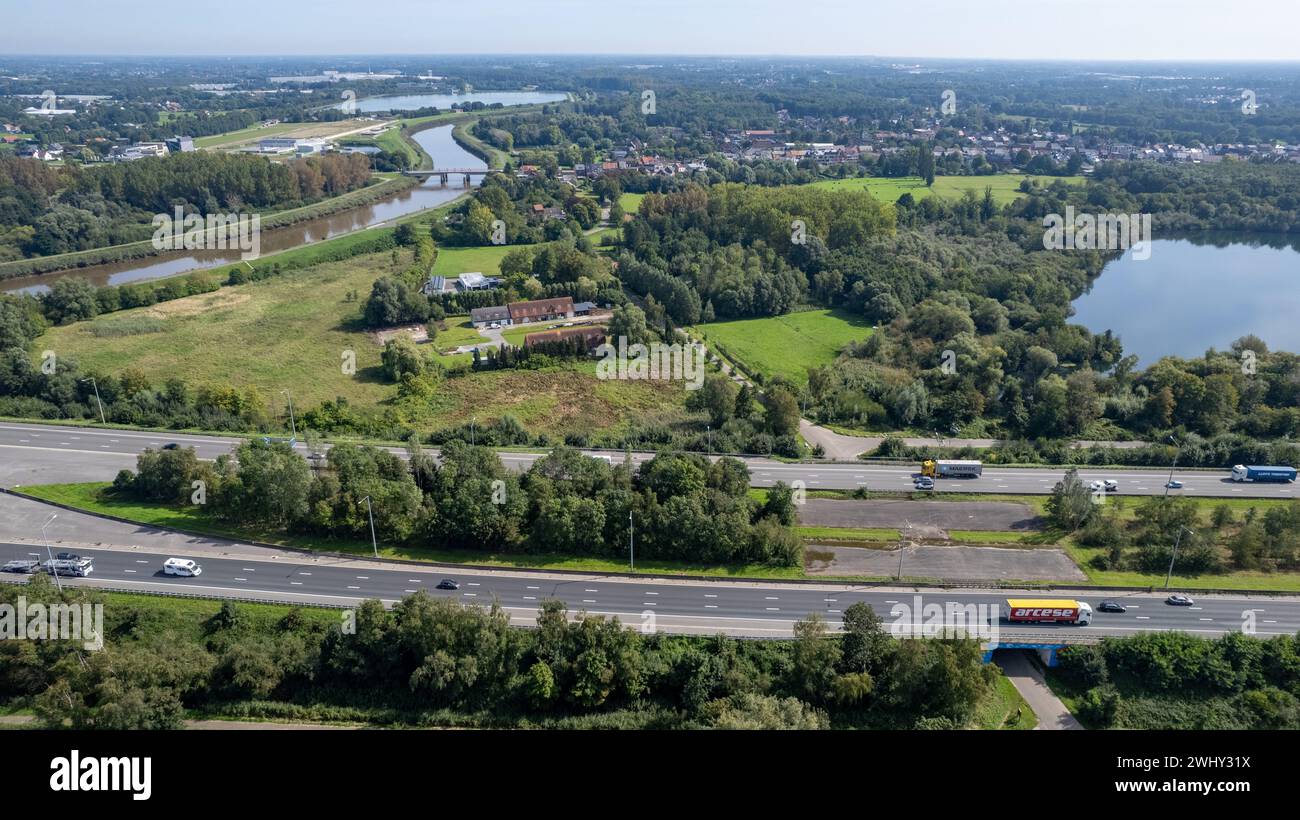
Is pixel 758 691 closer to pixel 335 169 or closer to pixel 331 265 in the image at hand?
pixel 331 265

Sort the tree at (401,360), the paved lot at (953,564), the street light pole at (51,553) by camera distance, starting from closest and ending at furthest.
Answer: the street light pole at (51,553) → the paved lot at (953,564) → the tree at (401,360)

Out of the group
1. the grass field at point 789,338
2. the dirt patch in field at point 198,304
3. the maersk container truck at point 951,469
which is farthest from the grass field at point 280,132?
the maersk container truck at point 951,469

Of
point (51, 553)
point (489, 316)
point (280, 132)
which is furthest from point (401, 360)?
point (280, 132)

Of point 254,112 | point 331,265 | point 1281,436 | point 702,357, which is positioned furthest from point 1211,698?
point 254,112

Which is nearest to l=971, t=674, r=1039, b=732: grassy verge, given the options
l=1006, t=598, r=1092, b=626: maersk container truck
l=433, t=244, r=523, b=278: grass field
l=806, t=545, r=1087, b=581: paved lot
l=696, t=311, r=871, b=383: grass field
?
l=1006, t=598, r=1092, b=626: maersk container truck

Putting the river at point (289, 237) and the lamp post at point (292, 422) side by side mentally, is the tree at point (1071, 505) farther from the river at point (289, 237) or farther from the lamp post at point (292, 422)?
the river at point (289, 237)
